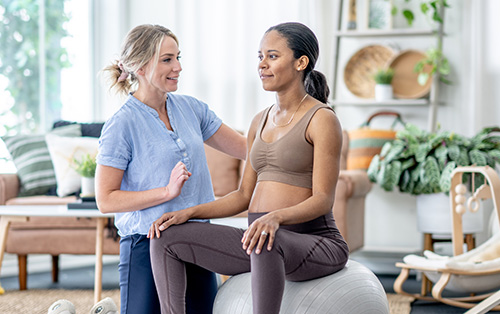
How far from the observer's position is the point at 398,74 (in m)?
4.44

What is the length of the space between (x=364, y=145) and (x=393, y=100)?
46 cm

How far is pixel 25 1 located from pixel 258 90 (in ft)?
5.65

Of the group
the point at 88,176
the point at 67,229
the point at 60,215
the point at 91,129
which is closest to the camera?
the point at 60,215

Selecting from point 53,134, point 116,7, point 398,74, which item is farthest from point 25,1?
point 398,74

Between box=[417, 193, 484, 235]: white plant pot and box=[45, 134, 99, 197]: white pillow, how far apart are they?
1.89 metres

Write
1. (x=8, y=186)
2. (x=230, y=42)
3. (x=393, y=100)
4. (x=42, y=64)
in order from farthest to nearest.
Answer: (x=230, y=42), (x=42, y=64), (x=393, y=100), (x=8, y=186)

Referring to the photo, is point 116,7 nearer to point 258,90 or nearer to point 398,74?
point 258,90

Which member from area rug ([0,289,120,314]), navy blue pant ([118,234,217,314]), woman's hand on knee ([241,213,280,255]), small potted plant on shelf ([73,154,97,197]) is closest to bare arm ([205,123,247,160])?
navy blue pant ([118,234,217,314])

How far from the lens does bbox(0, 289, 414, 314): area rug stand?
10.1 feet

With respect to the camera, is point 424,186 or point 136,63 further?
point 424,186

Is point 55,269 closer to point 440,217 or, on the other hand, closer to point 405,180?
point 405,180

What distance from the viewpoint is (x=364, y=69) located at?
4.58m

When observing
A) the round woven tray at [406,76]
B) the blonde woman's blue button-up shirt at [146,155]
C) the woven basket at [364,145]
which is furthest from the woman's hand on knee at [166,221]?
the round woven tray at [406,76]

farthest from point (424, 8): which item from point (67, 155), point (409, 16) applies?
point (67, 155)
